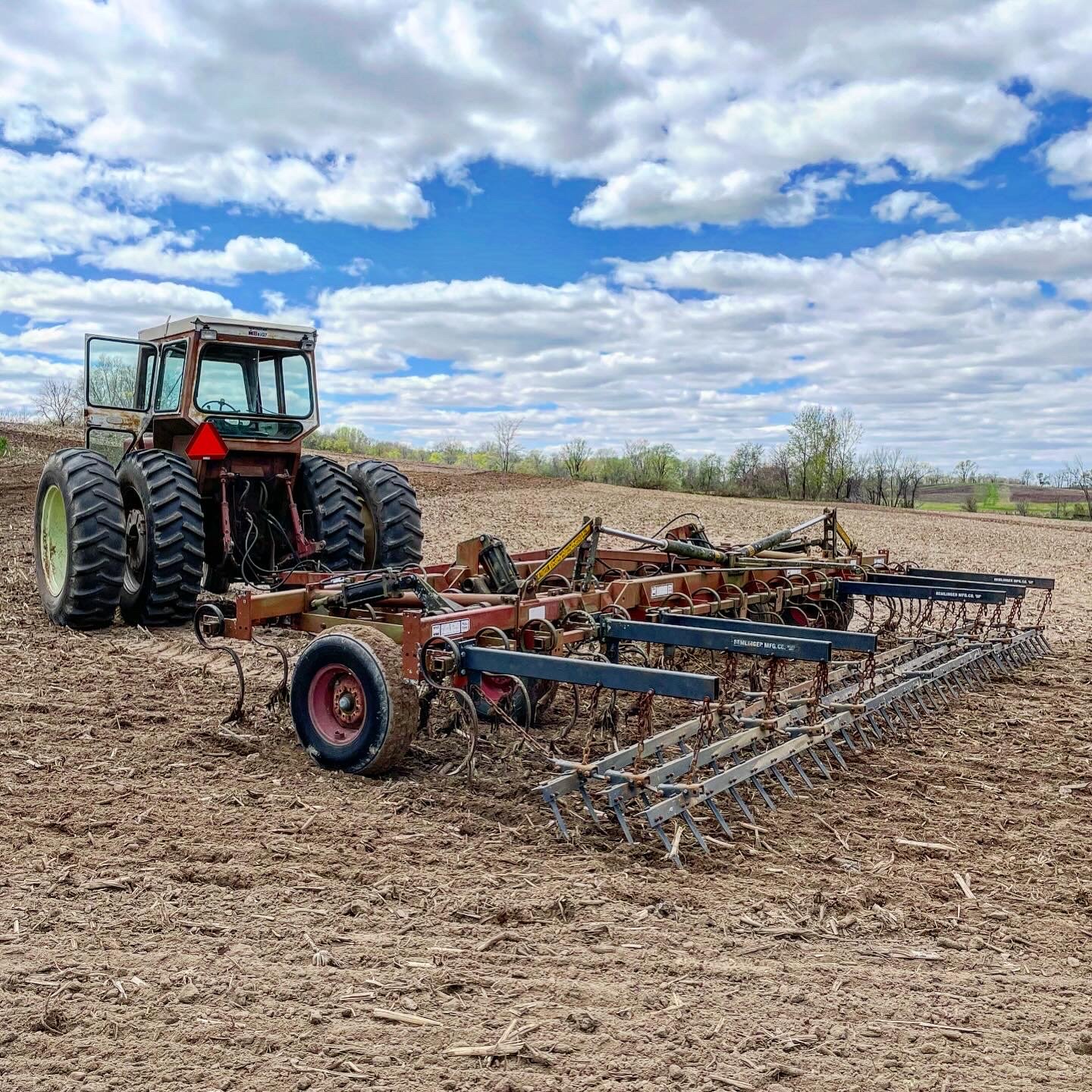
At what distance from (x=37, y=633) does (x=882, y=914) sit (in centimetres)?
666

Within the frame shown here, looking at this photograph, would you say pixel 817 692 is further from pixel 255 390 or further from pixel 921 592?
pixel 255 390

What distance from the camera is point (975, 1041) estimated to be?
8.46 feet

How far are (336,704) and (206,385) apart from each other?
163 inches

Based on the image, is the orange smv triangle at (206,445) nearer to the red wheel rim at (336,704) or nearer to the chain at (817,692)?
the red wheel rim at (336,704)

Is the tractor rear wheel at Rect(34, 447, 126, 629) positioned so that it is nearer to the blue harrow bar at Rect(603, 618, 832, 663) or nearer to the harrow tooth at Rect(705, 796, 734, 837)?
the blue harrow bar at Rect(603, 618, 832, 663)

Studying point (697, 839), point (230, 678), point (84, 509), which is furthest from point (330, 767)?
point (84, 509)

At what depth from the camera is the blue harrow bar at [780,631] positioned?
472cm

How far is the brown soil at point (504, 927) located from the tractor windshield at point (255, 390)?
3.18 meters

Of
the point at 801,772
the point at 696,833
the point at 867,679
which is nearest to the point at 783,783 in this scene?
the point at 801,772

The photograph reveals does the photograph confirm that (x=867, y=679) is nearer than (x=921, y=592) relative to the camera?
Yes

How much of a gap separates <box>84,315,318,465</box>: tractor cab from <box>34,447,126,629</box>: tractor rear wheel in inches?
26.7

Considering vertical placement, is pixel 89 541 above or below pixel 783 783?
above

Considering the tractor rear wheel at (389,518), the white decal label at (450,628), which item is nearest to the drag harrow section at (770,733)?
the white decal label at (450,628)

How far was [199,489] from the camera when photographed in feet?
25.9
